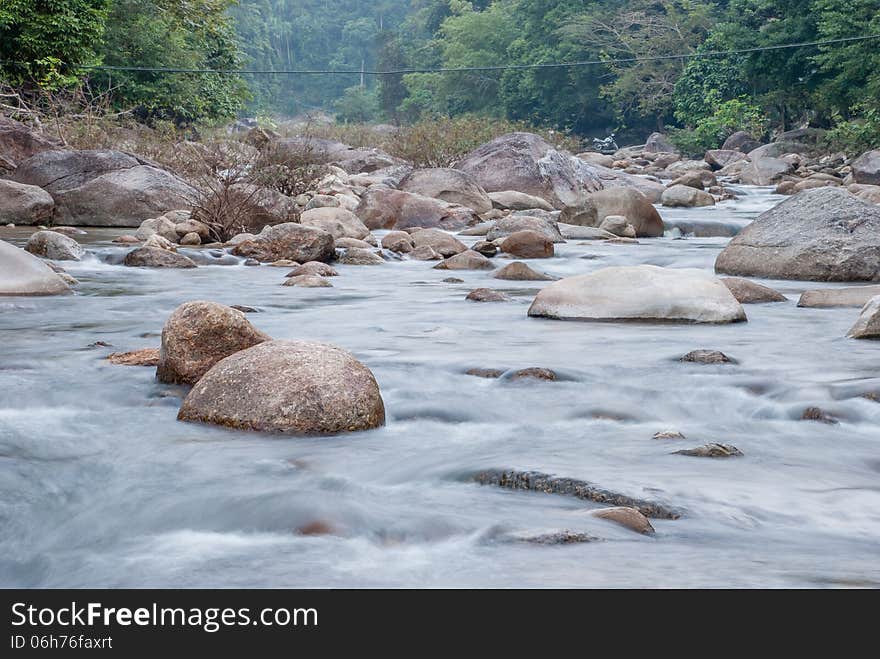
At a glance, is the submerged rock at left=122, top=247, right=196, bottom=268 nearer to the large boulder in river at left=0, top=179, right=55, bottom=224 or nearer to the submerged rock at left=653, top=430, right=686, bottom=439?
the large boulder in river at left=0, top=179, right=55, bottom=224

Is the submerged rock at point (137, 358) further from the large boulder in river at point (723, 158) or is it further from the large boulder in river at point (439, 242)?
the large boulder in river at point (723, 158)

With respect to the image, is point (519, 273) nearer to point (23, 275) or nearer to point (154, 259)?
point (154, 259)

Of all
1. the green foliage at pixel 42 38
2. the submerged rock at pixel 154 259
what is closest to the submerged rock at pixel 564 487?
the submerged rock at pixel 154 259

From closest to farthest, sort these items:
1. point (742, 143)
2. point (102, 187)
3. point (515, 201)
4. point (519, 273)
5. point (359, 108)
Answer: point (519, 273), point (102, 187), point (515, 201), point (742, 143), point (359, 108)

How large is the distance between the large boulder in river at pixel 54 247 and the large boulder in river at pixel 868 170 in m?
17.4

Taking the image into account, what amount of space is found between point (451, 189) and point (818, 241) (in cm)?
833

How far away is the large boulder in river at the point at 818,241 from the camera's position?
889 centimetres

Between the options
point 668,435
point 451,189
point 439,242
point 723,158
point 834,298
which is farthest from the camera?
point 723,158

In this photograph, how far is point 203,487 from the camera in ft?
10.8

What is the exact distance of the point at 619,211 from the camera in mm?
15039

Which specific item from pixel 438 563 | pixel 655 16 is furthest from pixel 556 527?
pixel 655 16

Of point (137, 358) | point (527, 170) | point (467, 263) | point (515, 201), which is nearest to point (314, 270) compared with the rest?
point (467, 263)
